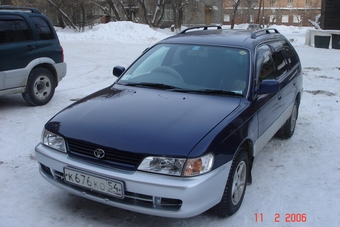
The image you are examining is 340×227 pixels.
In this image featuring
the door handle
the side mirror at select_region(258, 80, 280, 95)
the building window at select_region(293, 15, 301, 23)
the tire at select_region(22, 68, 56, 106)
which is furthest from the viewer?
the building window at select_region(293, 15, 301, 23)

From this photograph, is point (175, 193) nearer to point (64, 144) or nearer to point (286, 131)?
point (64, 144)

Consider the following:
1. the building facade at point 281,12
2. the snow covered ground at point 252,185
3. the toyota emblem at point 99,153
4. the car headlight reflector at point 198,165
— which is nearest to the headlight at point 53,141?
the toyota emblem at point 99,153

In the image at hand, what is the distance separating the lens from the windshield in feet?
13.8

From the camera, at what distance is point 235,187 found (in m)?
3.61

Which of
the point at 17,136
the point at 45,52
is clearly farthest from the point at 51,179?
the point at 45,52

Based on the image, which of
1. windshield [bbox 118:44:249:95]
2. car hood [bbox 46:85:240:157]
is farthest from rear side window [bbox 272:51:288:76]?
car hood [bbox 46:85:240:157]

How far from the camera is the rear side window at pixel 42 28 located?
738 centimetres

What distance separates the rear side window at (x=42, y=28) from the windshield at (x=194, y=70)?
3388mm

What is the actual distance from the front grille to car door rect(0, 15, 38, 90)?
159 inches

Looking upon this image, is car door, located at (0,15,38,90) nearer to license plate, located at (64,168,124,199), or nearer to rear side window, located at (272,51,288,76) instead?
license plate, located at (64,168,124,199)

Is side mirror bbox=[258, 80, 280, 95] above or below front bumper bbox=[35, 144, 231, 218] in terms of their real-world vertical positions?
above

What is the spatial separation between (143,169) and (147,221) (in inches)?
28.6
